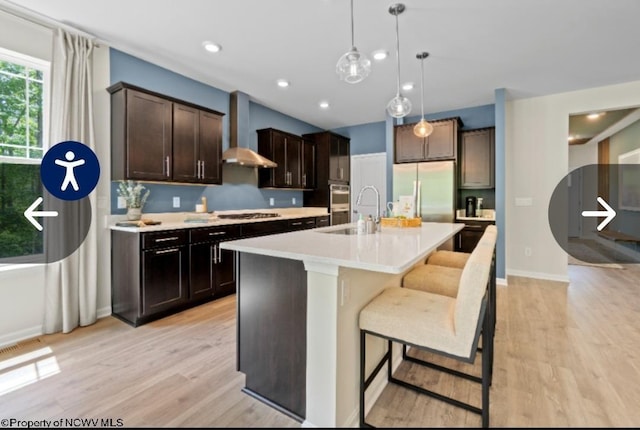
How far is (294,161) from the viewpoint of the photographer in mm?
5141

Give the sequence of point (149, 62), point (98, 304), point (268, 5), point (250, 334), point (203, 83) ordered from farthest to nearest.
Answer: point (203, 83) < point (149, 62) < point (98, 304) < point (268, 5) < point (250, 334)

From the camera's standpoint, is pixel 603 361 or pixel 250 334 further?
pixel 603 361

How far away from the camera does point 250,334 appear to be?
1758 millimetres

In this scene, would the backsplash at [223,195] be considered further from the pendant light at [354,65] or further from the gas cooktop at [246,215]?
the pendant light at [354,65]

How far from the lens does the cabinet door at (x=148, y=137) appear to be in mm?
A: 2887

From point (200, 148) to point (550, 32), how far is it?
12.2 feet

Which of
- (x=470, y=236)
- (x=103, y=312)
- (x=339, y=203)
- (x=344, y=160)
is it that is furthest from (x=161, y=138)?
(x=470, y=236)

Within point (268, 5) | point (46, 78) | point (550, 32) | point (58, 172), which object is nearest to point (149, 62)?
point (46, 78)

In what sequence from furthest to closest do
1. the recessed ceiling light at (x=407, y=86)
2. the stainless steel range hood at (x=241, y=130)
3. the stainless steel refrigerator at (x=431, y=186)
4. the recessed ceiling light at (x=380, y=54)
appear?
the stainless steel refrigerator at (x=431, y=186) < the stainless steel range hood at (x=241, y=130) < the recessed ceiling light at (x=407, y=86) < the recessed ceiling light at (x=380, y=54)

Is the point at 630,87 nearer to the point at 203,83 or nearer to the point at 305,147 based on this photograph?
the point at 305,147

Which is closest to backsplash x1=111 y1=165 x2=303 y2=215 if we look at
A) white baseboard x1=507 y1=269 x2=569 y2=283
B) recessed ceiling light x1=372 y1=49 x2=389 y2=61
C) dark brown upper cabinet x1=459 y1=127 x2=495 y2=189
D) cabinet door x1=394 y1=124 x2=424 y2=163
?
cabinet door x1=394 y1=124 x2=424 y2=163

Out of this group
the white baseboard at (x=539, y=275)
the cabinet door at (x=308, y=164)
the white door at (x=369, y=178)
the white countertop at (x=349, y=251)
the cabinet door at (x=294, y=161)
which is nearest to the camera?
the white countertop at (x=349, y=251)

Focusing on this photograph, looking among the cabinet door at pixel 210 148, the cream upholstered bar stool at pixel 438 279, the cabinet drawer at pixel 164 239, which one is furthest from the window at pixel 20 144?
the cream upholstered bar stool at pixel 438 279

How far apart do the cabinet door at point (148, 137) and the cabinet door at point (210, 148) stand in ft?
1.33
